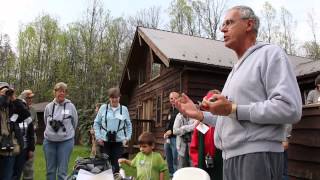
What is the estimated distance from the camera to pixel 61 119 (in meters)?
6.64

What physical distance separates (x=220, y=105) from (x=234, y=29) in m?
0.54

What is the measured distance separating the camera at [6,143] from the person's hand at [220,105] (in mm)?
3967

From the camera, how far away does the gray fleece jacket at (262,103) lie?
6.45ft

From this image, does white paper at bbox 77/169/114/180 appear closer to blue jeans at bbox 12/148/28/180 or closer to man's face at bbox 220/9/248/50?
blue jeans at bbox 12/148/28/180

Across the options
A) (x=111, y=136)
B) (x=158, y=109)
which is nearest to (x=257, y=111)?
(x=111, y=136)

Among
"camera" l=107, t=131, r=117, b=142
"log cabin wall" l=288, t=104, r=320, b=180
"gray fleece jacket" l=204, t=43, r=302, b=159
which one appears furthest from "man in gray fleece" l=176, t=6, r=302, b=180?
"camera" l=107, t=131, r=117, b=142

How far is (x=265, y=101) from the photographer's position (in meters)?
2.00

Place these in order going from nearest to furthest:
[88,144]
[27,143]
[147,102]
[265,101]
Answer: [265,101] < [27,143] < [147,102] < [88,144]

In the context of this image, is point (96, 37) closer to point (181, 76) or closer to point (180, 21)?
point (180, 21)

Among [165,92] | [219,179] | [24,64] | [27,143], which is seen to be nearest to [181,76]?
[165,92]

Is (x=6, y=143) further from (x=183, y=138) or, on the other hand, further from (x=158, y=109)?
(x=158, y=109)

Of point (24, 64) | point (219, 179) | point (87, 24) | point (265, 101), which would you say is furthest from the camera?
point (24, 64)

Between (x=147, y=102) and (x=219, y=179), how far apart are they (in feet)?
39.7

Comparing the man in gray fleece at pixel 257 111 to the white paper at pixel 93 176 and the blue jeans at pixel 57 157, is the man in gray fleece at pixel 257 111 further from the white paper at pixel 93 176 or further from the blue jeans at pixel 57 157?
the blue jeans at pixel 57 157
